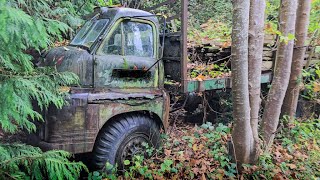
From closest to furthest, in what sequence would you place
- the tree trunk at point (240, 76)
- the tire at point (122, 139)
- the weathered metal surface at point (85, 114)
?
the tree trunk at point (240, 76) → the weathered metal surface at point (85, 114) → the tire at point (122, 139)

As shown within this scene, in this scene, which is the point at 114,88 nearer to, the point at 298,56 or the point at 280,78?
the point at 280,78

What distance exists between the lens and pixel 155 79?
475 cm

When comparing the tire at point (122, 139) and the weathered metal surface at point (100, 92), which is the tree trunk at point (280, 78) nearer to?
the weathered metal surface at point (100, 92)

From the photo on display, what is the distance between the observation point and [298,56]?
17.7ft

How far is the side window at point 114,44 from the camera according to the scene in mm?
4266

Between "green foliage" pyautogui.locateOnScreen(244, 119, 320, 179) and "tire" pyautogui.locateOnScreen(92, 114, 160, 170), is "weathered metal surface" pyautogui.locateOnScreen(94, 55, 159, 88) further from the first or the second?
"green foliage" pyautogui.locateOnScreen(244, 119, 320, 179)

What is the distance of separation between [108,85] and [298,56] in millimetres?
3568

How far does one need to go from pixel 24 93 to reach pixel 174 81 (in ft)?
9.53

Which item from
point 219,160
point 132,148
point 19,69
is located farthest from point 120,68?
point 219,160

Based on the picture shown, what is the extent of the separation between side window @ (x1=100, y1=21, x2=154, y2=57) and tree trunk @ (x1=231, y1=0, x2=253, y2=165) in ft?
4.98

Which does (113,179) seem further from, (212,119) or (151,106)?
(212,119)

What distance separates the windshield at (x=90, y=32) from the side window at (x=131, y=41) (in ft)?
0.74

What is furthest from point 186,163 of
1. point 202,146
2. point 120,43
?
point 120,43

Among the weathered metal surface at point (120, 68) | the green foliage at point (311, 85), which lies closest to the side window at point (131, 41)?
the weathered metal surface at point (120, 68)
